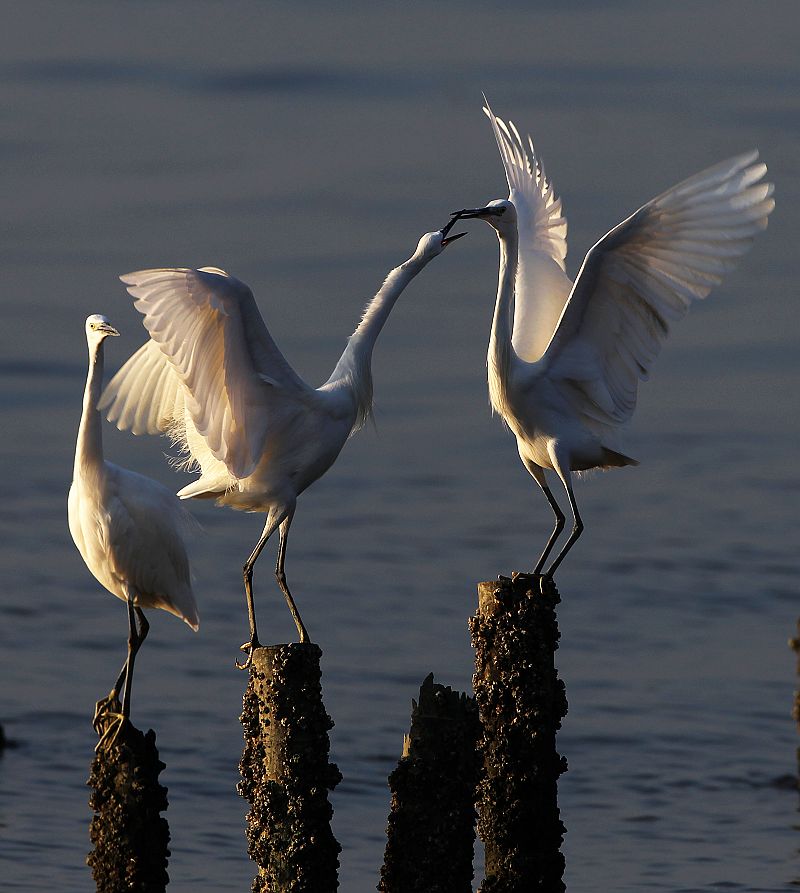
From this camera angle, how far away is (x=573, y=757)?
16.8 m

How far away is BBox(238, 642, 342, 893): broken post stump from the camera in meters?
9.34

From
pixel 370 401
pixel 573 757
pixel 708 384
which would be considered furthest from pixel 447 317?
pixel 370 401

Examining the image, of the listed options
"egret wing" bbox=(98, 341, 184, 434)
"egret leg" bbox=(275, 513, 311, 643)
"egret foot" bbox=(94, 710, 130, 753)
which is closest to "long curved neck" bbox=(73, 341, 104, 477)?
"egret wing" bbox=(98, 341, 184, 434)

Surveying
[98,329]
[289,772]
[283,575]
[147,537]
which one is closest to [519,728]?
[289,772]

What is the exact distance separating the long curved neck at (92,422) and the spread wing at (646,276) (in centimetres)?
265

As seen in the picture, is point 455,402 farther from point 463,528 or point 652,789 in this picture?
point 652,789

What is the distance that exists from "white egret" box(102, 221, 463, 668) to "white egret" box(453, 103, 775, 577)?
33.0 inches

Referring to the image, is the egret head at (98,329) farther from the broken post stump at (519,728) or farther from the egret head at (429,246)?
the broken post stump at (519,728)

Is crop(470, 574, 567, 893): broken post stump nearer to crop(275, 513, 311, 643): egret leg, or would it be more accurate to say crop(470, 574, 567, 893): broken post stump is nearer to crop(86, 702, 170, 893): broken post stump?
crop(275, 513, 311, 643): egret leg

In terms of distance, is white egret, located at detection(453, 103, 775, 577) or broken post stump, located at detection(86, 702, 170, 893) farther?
white egret, located at detection(453, 103, 775, 577)

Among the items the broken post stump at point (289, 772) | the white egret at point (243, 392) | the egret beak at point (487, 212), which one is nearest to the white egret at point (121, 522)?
the white egret at point (243, 392)

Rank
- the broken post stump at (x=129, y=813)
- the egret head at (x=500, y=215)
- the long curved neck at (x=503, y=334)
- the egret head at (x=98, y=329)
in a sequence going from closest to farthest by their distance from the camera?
the broken post stump at (x=129, y=813), the egret head at (x=98, y=329), the long curved neck at (x=503, y=334), the egret head at (x=500, y=215)

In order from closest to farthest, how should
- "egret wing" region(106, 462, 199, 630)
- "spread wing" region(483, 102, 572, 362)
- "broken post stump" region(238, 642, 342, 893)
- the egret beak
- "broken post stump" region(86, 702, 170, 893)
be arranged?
"broken post stump" region(238, 642, 342, 893), "broken post stump" region(86, 702, 170, 893), "egret wing" region(106, 462, 199, 630), the egret beak, "spread wing" region(483, 102, 572, 362)

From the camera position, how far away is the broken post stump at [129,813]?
32.0 feet
